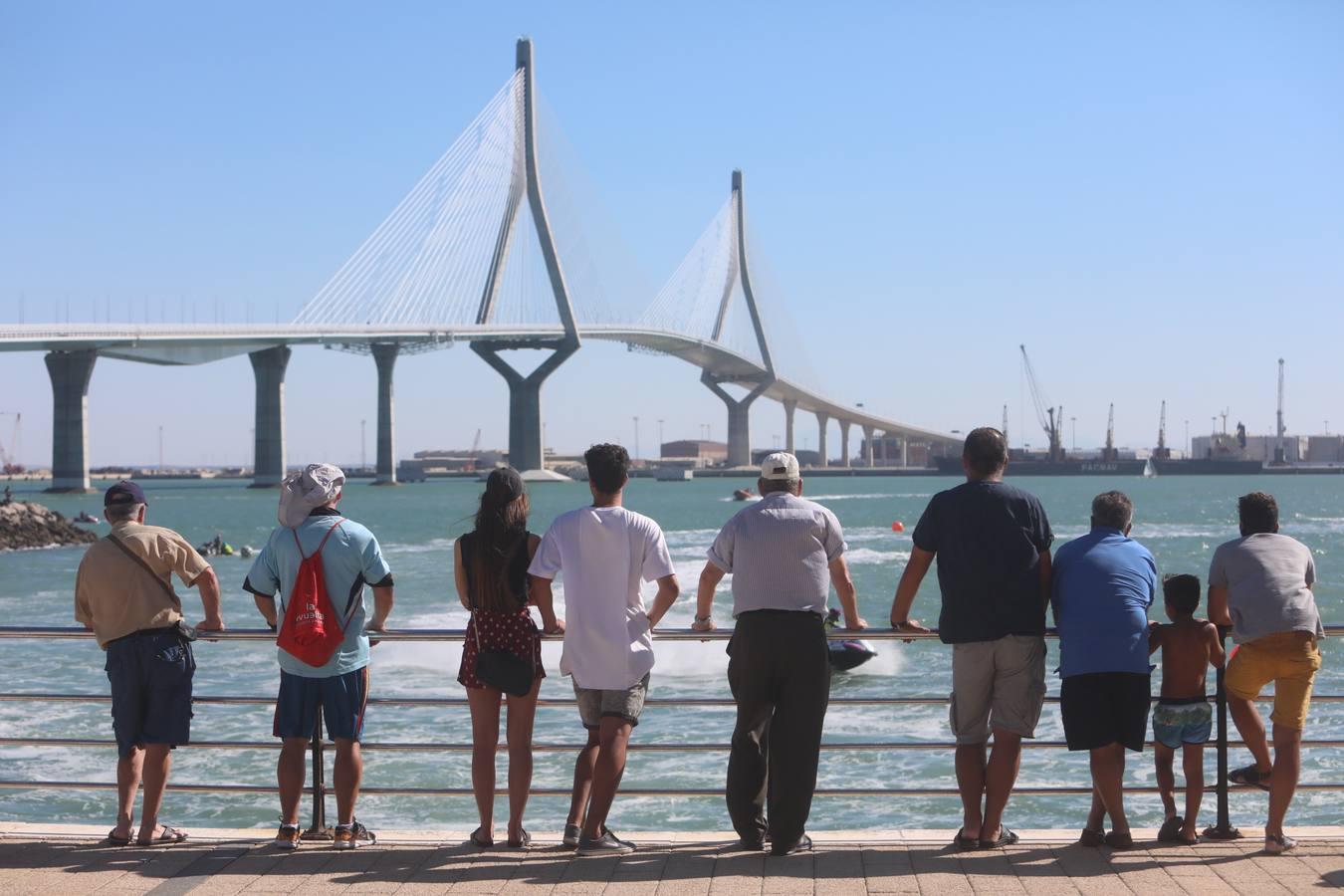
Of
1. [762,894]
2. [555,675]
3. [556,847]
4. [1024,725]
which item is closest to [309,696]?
[556,847]

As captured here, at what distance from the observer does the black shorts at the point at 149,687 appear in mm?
4777

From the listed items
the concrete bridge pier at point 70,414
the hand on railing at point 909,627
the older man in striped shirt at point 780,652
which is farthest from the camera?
the concrete bridge pier at point 70,414

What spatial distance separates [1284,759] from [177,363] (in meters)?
67.8

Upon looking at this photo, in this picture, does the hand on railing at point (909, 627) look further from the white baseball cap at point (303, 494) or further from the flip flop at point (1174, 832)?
the white baseball cap at point (303, 494)

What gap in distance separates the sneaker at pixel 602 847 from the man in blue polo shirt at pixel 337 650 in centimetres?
73

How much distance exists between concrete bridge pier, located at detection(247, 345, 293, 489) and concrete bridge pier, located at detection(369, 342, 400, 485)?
494cm

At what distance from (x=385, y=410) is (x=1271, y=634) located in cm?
8477

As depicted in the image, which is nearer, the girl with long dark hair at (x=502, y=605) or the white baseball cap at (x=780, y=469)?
the girl with long dark hair at (x=502, y=605)

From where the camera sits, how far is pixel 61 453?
7619 centimetres

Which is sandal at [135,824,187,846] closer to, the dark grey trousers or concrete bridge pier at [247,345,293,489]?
the dark grey trousers

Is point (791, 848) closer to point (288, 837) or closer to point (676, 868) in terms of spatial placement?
point (676, 868)

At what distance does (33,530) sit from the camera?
4962 cm

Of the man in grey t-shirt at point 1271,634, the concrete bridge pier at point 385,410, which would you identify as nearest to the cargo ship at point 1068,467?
the concrete bridge pier at point 385,410

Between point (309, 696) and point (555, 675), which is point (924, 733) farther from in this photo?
point (309, 696)
